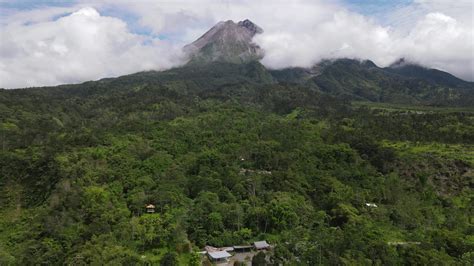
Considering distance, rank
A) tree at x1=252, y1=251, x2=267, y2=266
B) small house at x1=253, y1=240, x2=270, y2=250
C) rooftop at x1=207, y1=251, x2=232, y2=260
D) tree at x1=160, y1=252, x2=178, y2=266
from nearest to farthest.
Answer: tree at x1=252, y1=251, x2=267, y2=266 < tree at x1=160, y1=252, x2=178, y2=266 < rooftop at x1=207, y1=251, x2=232, y2=260 < small house at x1=253, y1=240, x2=270, y2=250

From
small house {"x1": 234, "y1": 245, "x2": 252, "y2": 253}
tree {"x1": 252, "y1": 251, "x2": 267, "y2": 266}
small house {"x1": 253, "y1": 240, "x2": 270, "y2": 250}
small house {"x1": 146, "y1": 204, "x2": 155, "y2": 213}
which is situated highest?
small house {"x1": 146, "y1": 204, "x2": 155, "y2": 213}

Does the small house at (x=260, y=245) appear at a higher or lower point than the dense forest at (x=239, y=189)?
lower

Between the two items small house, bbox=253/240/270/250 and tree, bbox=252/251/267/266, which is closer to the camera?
tree, bbox=252/251/267/266

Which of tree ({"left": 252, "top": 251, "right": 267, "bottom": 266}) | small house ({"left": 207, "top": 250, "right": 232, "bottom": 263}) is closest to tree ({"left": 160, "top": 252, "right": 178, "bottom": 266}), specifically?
small house ({"left": 207, "top": 250, "right": 232, "bottom": 263})

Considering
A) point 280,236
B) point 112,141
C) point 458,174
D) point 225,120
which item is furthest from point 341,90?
point 280,236

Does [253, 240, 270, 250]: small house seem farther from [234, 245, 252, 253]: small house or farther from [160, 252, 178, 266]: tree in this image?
Result: [160, 252, 178, 266]: tree

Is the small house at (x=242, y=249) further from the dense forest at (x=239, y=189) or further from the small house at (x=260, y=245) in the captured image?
the dense forest at (x=239, y=189)

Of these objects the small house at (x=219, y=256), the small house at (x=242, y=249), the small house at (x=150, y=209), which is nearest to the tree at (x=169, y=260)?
the small house at (x=219, y=256)
